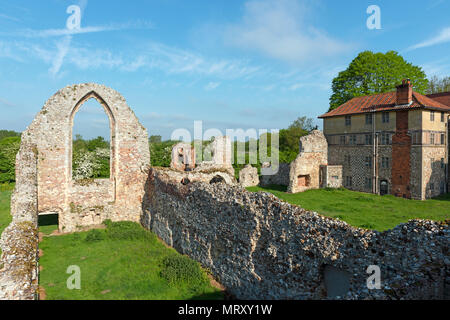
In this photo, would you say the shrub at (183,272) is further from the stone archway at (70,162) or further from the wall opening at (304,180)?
the wall opening at (304,180)

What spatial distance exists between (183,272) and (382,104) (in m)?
25.6

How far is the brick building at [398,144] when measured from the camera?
24422 millimetres

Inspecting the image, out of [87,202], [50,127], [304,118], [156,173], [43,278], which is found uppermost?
[304,118]


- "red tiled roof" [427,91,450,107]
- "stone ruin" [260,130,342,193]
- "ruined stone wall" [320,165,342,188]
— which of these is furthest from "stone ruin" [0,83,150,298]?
"red tiled roof" [427,91,450,107]

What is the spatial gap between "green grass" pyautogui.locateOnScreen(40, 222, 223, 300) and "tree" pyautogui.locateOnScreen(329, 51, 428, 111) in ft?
106

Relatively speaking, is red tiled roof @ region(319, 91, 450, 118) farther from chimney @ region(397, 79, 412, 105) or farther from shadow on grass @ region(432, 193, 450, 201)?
shadow on grass @ region(432, 193, 450, 201)

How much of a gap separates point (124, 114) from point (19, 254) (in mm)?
11435

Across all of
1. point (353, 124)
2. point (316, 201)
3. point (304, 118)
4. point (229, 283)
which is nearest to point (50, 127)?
point (229, 283)

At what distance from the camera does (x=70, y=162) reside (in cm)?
1678

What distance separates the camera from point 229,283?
9.53 metres

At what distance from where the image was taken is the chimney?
25047mm

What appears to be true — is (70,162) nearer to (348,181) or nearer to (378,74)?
(348,181)

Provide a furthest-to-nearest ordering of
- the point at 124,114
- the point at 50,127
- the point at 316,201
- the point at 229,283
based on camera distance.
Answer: the point at 316,201 < the point at 124,114 < the point at 50,127 < the point at 229,283
